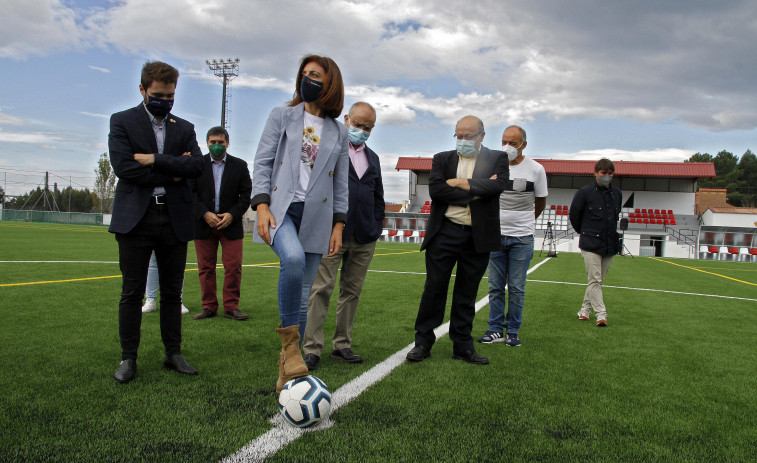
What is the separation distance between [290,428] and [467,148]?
238 centimetres

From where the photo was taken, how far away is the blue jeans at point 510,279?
462cm

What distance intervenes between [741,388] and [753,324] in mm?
3326

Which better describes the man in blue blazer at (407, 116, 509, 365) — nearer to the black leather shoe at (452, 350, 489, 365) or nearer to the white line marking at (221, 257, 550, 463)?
the black leather shoe at (452, 350, 489, 365)

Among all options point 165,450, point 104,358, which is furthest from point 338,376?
point 104,358

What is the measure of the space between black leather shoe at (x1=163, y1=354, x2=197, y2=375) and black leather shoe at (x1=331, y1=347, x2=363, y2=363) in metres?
1.01

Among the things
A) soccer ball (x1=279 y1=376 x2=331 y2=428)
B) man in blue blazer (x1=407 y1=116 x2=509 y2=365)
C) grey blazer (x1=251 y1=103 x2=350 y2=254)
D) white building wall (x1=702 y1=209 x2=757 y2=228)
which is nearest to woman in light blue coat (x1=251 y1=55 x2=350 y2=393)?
grey blazer (x1=251 y1=103 x2=350 y2=254)

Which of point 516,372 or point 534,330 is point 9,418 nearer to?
point 516,372

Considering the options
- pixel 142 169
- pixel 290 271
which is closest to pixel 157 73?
pixel 142 169

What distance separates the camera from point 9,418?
2.42 meters

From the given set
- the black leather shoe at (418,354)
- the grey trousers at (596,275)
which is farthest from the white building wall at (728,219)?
the black leather shoe at (418,354)

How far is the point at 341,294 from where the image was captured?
12.8ft

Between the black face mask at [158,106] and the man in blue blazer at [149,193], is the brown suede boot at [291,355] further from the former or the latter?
the black face mask at [158,106]

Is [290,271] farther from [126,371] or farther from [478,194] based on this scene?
[478,194]

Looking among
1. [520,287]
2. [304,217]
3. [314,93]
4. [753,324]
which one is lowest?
[753,324]
